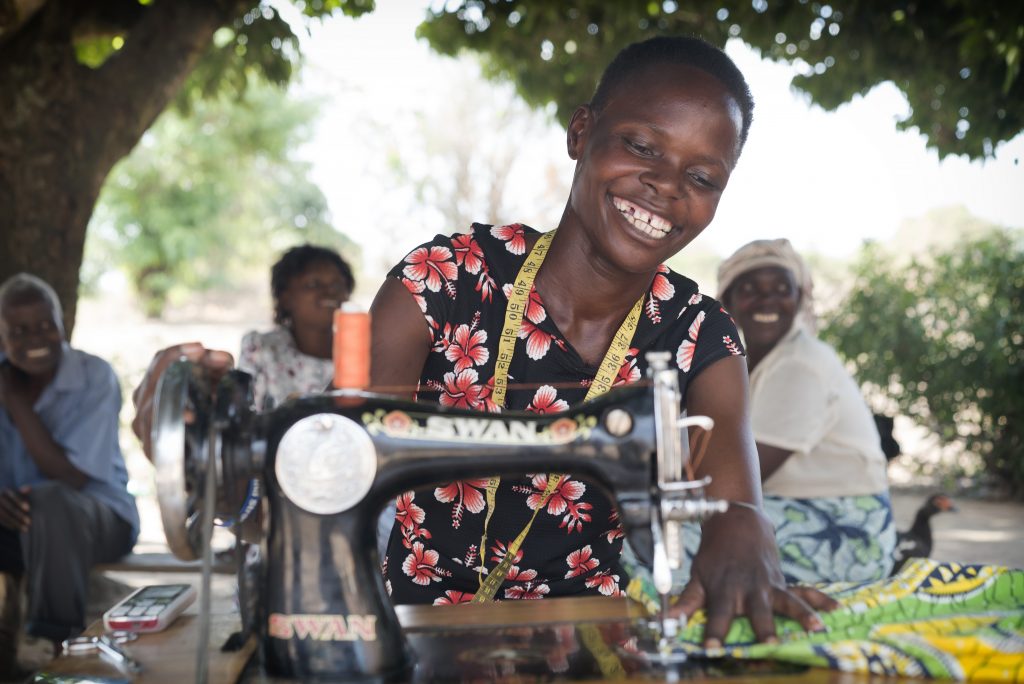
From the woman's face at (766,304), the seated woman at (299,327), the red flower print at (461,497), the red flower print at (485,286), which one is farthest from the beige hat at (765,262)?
the red flower print at (461,497)

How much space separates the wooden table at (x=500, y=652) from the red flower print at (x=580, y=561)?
0.48ft

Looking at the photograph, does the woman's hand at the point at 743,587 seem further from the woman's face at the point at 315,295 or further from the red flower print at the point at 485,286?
the woman's face at the point at 315,295

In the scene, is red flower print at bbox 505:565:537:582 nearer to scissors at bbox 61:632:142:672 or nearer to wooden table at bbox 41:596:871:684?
wooden table at bbox 41:596:871:684

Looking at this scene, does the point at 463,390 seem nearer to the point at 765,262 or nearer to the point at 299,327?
the point at 765,262

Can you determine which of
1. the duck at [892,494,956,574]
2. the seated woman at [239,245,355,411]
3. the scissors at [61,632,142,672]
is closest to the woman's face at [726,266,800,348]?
the duck at [892,494,956,574]

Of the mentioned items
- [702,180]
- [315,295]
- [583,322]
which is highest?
[315,295]

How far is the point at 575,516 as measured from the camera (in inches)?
67.3

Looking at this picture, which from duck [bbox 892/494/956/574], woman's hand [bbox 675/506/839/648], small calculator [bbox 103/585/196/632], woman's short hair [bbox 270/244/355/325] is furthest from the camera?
woman's short hair [bbox 270/244/355/325]

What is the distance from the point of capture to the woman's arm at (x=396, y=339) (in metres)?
1.63

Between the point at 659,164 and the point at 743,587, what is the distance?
2.25ft

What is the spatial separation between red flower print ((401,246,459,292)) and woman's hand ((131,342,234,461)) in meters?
0.37

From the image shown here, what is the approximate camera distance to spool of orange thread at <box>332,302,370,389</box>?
1.24 metres

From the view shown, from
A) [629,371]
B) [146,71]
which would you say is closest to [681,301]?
[629,371]

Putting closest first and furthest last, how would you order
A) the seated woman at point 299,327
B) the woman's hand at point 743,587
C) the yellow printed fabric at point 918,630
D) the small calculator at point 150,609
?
the yellow printed fabric at point 918,630
the woman's hand at point 743,587
the small calculator at point 150,609
the seated woman at point 299,327
